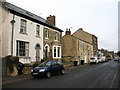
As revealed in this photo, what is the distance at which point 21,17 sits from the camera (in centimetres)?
2262

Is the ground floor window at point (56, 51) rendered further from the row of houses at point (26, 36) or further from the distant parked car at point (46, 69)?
the distant parked car at point (46, 69)

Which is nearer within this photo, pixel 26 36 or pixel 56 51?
pixel 26 36

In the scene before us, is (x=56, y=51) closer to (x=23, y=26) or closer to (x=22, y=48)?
(x=22, y=48)

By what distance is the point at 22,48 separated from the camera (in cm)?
2258

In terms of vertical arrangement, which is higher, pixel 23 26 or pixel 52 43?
pixel 23 26

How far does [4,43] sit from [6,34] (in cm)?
109

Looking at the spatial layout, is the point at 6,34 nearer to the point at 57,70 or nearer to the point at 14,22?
the point at 14,22

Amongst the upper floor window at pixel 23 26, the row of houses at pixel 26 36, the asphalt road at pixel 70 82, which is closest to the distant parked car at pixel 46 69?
the asphalt road at pixel 70 82

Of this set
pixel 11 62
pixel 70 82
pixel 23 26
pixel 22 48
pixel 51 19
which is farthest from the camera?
pixel 51 19

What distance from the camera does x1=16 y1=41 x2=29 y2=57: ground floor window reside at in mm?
21723

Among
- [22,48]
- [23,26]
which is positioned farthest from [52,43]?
[22,48]

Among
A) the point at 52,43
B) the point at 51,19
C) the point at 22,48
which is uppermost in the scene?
the point at 51,19

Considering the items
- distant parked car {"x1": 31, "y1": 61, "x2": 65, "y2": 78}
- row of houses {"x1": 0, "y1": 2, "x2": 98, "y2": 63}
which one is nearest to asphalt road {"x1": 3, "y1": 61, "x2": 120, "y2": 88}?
distant parked car {"x1": 31, "y1": 61, "x2": 65, "y2": 78}

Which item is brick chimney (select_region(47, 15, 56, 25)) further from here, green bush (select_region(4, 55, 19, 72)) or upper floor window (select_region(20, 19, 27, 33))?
green bush (select_region(4, 55, 19, 72))
